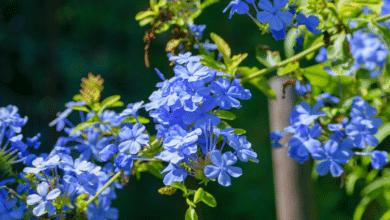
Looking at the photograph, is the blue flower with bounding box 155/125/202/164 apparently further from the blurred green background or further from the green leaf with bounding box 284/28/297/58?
the blurred green background

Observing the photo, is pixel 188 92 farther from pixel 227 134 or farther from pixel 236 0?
pixel 236 0

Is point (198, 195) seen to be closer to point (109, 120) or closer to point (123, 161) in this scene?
point (123, 161)

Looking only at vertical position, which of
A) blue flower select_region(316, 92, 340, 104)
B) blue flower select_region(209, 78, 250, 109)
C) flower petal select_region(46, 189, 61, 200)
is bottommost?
blue flower select_region(316, 92, 340, 104)

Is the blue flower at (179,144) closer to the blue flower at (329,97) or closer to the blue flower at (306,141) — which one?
the blue flower at (306,141)

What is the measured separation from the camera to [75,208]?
859 mm

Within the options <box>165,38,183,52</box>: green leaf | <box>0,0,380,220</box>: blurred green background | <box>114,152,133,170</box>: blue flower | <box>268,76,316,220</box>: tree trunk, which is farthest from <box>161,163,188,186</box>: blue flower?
<box>0,0,380,220</box>: blurred green background

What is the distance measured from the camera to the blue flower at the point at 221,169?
608 millimetres

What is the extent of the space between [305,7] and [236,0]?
187mm

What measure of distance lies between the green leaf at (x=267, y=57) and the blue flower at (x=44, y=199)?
558 millimetres

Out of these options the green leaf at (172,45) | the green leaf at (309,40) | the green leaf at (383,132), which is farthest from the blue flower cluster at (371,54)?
the green leaf at (172,45)

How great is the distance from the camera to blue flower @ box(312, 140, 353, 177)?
2.47 feet

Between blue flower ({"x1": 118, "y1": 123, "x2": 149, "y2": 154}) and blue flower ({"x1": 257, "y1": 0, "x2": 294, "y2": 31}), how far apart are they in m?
0.33

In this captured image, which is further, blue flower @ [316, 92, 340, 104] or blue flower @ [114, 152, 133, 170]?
blue flower @ [316, 92, 340, 104]

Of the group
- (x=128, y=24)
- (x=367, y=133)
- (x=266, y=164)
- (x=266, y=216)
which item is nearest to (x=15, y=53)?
(x=128, y=24)
